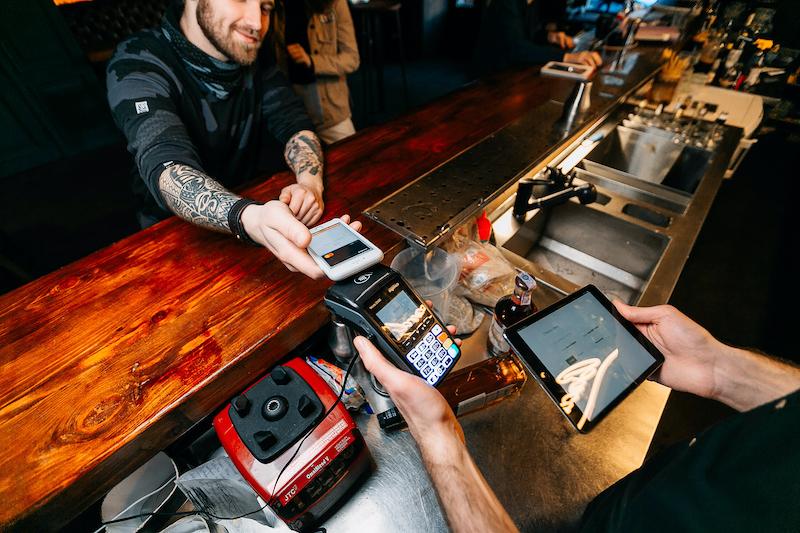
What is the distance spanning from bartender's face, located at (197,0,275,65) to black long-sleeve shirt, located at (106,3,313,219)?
0.08 meters

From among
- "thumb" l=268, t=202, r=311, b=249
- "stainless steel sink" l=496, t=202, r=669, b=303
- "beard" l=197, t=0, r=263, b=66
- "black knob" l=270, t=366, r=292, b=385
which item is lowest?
"stainless steel sink" l=496, t=202, r=669, b=303

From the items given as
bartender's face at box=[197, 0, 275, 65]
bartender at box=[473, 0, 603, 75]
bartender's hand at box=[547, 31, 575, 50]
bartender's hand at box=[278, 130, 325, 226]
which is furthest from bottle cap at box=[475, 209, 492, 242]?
bartender's hand at box=[547, 31, 575, 50]

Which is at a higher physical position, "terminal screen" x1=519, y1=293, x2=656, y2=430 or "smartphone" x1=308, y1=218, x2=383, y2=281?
"smartphone" x1=308, y1=218, x2=383, y2=281

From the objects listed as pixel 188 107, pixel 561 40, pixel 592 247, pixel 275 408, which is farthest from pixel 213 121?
pixel 561 40

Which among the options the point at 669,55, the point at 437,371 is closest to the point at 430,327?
the point at 437,371

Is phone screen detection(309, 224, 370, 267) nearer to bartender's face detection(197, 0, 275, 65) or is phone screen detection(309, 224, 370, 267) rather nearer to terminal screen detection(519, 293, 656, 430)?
terminal screen detection(519, 293, 656, 430)

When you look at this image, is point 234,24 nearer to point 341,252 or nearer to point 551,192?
point 341,252

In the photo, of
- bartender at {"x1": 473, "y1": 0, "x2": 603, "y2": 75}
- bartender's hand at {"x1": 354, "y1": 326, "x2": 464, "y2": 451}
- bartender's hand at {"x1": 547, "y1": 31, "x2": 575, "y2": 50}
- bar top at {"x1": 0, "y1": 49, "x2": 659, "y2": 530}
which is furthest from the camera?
bartender's hand at {"x1": 547, "y1": 31, "x2": 575, "y2": 50}

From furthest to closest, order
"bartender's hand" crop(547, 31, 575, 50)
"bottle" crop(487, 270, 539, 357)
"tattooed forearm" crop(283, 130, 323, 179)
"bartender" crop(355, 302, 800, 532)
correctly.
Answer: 1. "bartender's hand" crop(547, 31, 575, 50)
2. "tattooed forearm" crop(283, 130, 323, 179)
3. "bottle" crop(487, 270, 539, 357)
4. "bartender" crop(355, 302, 800, 532)

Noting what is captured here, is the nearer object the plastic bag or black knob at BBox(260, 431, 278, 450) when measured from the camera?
black knob at BBox(260, 431, 278, 450)

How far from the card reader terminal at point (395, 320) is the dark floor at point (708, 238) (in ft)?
5.95

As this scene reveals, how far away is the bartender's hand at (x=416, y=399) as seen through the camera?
2.53 feet

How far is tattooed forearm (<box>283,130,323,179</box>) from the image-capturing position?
1.41m

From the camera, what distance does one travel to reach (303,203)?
1.18 m
